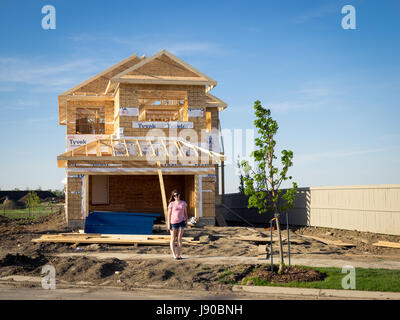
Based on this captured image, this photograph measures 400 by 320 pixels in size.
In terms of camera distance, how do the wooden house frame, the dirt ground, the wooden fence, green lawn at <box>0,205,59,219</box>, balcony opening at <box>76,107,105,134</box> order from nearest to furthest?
the dirt ground, the wooden fence, the wooden house frame, balcony opening at <box>76,107,105,134</box>, green lawn at <box>0,205,59,219</box>

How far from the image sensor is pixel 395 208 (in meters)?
17.8

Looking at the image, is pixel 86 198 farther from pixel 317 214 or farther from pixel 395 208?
pixel 395 208

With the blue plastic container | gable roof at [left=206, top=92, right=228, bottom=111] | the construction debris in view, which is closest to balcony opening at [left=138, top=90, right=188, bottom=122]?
gable roof at [left=206, top=92, right=228, bottom=111]

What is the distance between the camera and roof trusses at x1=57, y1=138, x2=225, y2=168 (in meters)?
22.3

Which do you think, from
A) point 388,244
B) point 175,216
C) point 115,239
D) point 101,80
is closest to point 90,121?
point 101,80

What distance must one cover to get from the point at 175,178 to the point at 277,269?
17464 mm

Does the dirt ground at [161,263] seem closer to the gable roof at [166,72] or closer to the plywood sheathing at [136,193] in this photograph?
the plywood sheathing at [136,193]

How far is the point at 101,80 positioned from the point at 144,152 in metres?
7.24

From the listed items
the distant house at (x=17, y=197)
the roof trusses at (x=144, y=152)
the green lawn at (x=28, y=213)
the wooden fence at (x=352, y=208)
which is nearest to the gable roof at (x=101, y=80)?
the roof trusses at (x=144, y=152)

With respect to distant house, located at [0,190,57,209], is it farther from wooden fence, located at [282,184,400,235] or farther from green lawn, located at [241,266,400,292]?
green lawn, located at [241,266,400,292]

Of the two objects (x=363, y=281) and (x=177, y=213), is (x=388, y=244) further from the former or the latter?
(x=177, y=213)

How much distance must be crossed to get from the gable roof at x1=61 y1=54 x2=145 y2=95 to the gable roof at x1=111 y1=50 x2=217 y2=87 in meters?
4.76

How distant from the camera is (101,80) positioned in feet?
97.6
